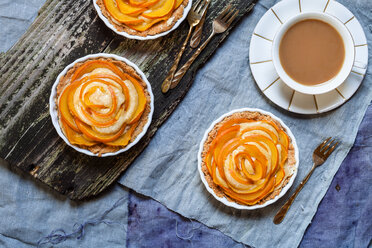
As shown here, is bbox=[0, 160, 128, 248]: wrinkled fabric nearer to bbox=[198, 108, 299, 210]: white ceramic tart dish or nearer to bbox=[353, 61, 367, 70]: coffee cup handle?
bbox=[198, 108, 299, 210]: white ceramic tart dish

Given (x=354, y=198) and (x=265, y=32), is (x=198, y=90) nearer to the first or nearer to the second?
(x=265, y=32)

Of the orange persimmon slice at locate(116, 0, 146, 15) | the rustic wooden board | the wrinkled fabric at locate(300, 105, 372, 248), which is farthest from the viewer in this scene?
the wrinkled fabric at locate(300, 105, 372, 248)

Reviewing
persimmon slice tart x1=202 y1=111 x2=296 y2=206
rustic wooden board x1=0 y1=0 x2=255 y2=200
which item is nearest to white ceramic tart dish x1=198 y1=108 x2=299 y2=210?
persimmon slice tart x1=202 y1=111 x2=296 y2=206

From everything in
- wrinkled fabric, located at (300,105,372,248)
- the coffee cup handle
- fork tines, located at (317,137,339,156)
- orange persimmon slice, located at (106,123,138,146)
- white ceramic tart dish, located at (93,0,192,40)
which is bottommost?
wrinkled fabric, located at (300,105,372,248)

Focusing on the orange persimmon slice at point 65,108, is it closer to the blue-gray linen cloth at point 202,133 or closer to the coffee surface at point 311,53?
the blue-gray linen cloth at point 202,133

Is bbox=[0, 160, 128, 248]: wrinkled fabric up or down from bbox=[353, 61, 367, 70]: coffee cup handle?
down

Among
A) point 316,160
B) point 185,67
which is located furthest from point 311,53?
point 185,67
